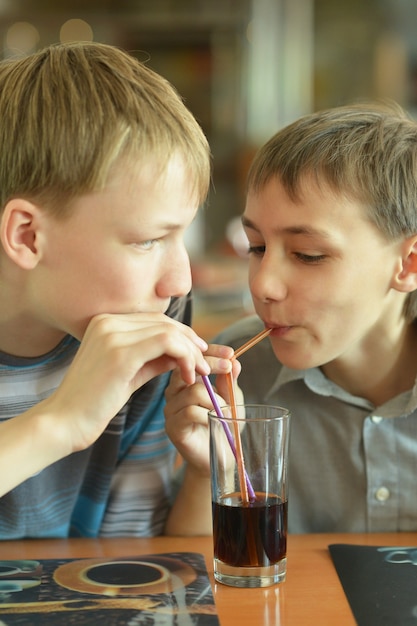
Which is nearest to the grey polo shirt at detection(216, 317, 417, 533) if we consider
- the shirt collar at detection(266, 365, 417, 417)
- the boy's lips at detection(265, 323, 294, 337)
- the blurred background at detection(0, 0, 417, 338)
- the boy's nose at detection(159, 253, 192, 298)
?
the shirt collar at detection(266, 365, 417, 417)

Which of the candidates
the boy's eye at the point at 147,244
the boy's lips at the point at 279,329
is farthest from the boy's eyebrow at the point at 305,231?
the boy's eye at the point at 147,244

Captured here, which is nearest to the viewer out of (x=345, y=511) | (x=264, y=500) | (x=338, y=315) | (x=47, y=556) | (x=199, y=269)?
(x=264, y=500)

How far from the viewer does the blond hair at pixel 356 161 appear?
1.26m

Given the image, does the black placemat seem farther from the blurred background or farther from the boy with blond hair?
the blurred background

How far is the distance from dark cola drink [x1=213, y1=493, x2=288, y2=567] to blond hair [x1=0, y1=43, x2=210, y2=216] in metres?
0.37

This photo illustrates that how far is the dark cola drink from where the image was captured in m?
0.98

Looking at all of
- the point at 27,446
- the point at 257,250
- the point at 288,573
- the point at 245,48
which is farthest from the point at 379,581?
the point at 245,48

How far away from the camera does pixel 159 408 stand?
135 centimetres

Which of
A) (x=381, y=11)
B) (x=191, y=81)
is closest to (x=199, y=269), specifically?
(x=191, y=81)

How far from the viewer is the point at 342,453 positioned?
143 cm

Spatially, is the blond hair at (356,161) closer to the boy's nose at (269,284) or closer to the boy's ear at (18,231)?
the boy's nose at (269,284)

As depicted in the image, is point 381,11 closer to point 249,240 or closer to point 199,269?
point 199,269

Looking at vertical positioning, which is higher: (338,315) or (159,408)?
(338,315)

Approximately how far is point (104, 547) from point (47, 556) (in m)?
0.08
